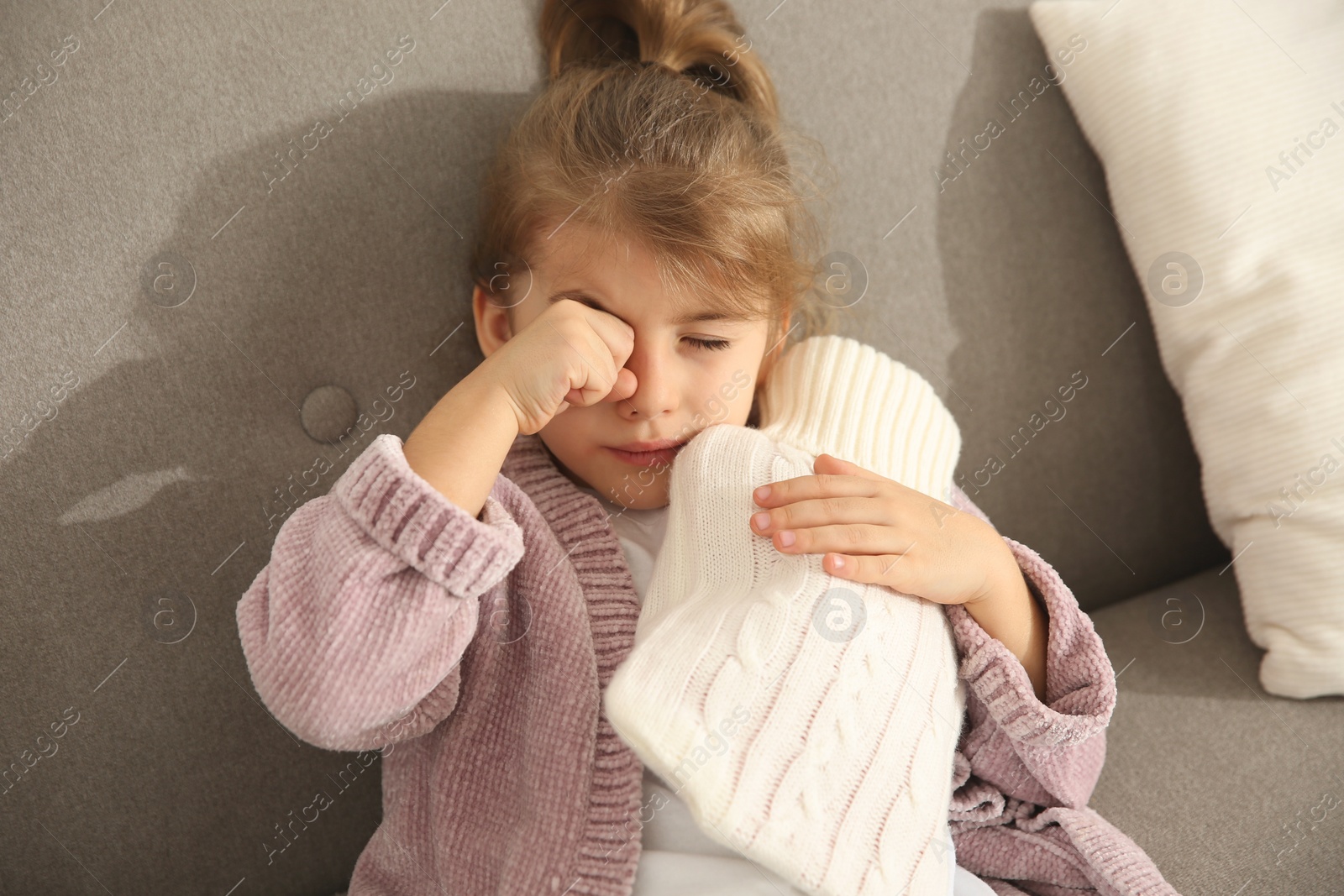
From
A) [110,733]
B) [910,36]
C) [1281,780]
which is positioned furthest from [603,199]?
[1281,780]

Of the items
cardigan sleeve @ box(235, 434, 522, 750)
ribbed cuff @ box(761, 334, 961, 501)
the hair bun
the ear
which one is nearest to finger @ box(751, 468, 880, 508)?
ribbed cuff @ box(761, 334, 961, 501)

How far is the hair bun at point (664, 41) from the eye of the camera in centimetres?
102

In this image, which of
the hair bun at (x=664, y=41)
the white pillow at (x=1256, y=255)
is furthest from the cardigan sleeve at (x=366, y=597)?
the white pillow at (x=1256, y=255)

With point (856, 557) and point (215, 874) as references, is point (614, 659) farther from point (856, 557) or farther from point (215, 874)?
point (215, 874)

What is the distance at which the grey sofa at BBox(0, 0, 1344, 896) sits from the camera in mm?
886

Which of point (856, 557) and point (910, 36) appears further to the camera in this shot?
point (910, 36)

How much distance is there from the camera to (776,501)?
804mm

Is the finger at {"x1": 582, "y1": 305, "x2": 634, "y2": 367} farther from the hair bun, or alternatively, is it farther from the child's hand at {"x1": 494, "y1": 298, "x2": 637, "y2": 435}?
the hair bun

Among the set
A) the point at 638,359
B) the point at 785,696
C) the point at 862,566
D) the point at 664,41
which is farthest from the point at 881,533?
the point at 664,41

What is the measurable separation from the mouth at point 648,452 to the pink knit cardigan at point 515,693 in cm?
6

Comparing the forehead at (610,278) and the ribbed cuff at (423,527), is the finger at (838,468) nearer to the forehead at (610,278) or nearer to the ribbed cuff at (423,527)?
the forehead at (610,278)

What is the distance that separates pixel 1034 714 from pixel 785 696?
29cm

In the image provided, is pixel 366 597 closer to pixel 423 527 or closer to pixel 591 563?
pixel 423 527

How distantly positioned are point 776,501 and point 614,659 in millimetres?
217
